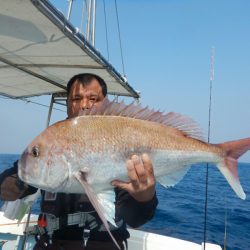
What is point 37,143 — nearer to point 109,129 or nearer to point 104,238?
point 109,129

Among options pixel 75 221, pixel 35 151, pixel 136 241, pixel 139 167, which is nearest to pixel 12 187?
pixel 75 221

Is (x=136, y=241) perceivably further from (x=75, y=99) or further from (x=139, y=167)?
(x=139, y=167)

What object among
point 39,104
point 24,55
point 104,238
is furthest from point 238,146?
point 39,104

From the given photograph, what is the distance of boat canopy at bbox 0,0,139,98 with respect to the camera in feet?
10.4

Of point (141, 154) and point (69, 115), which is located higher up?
point (69, 115)

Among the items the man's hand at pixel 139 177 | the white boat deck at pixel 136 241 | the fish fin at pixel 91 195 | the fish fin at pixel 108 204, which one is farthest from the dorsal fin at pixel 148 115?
the white boat deck at pixel 136 241

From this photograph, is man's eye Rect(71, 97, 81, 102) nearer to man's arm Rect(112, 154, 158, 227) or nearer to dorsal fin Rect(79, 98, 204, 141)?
dorsal fin Rect(79, 98, 204, 141)

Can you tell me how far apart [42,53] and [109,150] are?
8.44 feet

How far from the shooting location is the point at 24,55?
454 centimetres

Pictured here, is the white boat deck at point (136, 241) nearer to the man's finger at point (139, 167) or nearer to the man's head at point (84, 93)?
the man's head at point (84, 93)

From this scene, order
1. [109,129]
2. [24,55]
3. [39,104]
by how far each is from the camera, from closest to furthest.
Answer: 1. [109,129]
2. [24,55]
3. [39,104]

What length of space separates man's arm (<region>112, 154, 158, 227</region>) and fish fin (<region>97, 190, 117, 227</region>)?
0.30 ft

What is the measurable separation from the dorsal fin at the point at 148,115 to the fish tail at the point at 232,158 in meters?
0.22

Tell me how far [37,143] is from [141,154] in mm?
767
